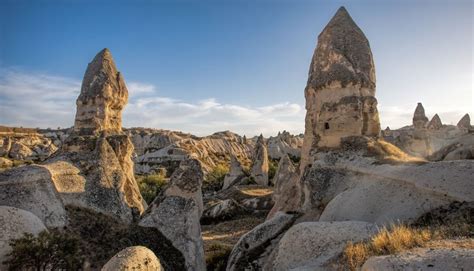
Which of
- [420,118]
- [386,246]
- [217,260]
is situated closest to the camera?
Answer: [386,246]

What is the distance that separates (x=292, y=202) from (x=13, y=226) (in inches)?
273

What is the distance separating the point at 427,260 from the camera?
4156 millimetres

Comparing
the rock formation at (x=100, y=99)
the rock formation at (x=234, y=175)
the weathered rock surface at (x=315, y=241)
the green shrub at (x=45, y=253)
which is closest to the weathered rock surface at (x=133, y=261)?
the green shrub at (x=45, y=253)

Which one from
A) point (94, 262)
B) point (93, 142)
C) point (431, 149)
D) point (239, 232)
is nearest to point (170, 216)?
point (94, 262)

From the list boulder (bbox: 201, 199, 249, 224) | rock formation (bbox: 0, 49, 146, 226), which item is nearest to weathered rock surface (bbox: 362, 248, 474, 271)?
rock formation (bbox: 0, 49, 146, 226)

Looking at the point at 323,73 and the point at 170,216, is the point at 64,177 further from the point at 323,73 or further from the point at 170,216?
the point at 323,73

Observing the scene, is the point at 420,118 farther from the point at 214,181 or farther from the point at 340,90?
the point at 340,90

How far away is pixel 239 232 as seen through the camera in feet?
49.6

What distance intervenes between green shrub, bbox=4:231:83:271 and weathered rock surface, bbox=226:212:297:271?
3.05 metres

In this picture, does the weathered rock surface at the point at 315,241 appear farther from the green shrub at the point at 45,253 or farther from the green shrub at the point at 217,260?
the green shrub at the point at 45,253

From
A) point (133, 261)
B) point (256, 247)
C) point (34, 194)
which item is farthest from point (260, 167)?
point (133, 261)

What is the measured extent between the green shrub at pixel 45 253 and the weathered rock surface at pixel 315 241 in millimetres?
3619

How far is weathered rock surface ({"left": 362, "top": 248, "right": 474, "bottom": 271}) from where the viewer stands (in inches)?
156

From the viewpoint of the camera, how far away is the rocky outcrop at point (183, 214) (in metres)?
8.58
